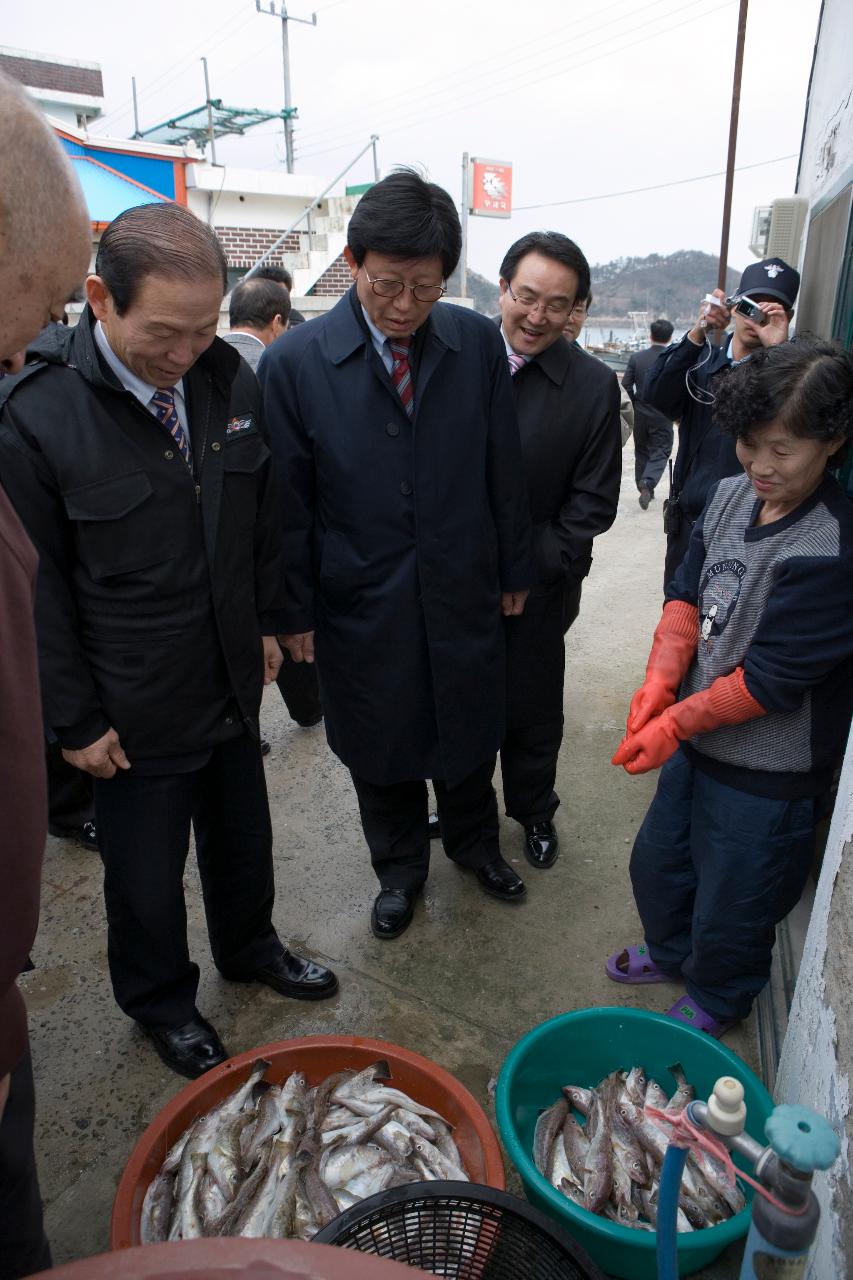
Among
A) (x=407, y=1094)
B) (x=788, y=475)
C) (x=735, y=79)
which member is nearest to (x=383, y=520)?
(x=788, y=475)

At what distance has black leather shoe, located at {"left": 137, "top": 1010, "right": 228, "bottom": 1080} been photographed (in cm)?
233

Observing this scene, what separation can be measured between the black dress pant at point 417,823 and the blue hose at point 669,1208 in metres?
1.63

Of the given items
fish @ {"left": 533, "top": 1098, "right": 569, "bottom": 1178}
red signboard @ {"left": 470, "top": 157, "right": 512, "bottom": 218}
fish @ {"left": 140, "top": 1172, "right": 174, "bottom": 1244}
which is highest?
red signboard @ {"left": 470, "top": 157, "right": 512, "bottom": 218}

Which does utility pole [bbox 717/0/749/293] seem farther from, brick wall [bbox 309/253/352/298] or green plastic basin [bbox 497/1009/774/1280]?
brick wall [bbox 309/253/352/298]

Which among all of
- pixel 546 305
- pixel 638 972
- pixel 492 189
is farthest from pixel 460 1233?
pixel 492 189

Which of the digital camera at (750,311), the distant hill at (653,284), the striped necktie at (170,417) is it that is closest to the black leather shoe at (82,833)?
the striped necktie at (170,417)

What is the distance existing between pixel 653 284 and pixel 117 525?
90.8 metres

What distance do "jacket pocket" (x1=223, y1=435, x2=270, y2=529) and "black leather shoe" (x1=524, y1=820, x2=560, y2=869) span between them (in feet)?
5.76

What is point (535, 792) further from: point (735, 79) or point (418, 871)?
point (735, 79)

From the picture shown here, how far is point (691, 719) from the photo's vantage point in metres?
2.16

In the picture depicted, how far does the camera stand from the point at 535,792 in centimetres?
328

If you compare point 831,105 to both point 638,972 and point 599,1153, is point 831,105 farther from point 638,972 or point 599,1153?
point 599,1153

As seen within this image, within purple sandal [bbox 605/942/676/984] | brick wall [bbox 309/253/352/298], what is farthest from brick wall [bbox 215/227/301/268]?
purple sandal [bbox 605/942/676/984]

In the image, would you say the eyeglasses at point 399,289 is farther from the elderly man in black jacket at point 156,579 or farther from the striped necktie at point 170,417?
the striped necktie at point 170,417
